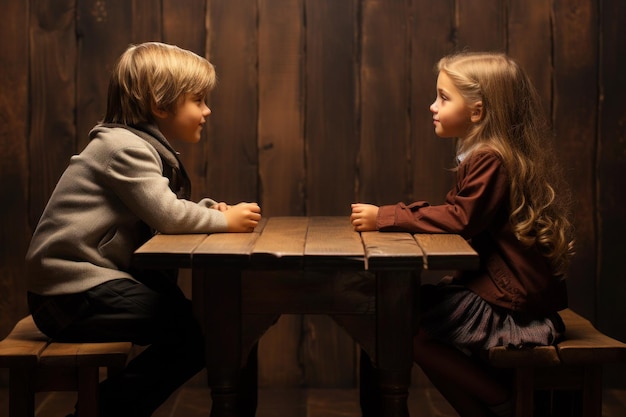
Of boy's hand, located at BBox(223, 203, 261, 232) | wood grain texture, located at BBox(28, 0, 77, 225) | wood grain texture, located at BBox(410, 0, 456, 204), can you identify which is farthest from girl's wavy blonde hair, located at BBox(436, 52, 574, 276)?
wood grain texture, located at BBox(28, 0, 77, 225)

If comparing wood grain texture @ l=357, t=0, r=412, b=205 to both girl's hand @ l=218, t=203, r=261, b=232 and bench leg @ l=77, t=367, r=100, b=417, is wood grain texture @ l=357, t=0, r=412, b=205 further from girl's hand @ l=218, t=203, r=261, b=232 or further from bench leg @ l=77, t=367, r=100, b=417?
bench leg @ l=77, t=367, r=100, b=417

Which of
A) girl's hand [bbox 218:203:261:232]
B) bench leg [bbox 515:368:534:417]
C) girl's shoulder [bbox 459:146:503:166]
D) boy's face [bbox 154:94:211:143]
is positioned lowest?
bench leg [bbox 515:368:534:417]

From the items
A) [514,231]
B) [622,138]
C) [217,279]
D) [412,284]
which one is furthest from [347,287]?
[622,138]

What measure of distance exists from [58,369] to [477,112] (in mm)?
1420

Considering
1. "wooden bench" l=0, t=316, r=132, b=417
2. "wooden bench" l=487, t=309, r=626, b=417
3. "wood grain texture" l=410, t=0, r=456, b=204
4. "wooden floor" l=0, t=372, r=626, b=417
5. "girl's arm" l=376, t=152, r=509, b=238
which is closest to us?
"wooden bench" l=0, t=316, r=132, b=417

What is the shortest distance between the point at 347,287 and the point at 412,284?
17cm

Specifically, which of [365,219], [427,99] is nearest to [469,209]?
[365,219]

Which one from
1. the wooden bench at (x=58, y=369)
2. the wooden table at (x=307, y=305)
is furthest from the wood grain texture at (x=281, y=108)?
the wooden bench at (x=58, y=369)

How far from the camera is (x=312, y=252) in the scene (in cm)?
236

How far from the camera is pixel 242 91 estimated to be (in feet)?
12.5

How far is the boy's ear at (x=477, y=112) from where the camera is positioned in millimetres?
2877

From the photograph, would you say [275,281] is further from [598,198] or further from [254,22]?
[598,198]

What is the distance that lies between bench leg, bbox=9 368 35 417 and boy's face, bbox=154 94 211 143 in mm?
883

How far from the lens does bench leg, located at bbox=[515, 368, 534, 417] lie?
2.57 metres
